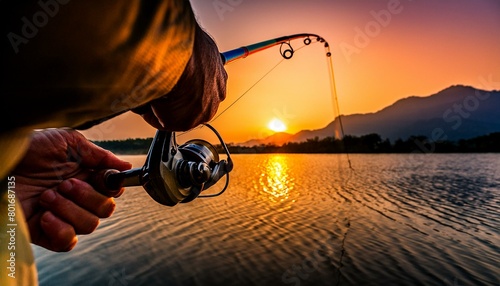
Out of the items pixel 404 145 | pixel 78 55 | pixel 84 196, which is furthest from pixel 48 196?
pixel 404 145

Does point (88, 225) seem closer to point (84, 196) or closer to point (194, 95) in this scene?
point (84, 196)

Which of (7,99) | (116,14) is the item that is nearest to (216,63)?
(116,14)

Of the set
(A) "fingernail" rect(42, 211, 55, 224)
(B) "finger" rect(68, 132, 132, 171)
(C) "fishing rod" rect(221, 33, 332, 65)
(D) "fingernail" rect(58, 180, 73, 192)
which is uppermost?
(C) "fishing rod" rect(221, 33, 332, 65)

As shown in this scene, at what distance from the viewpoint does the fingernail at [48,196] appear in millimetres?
1730

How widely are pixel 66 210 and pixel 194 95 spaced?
3.84 feet

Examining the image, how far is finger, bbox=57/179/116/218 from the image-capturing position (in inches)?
70.0

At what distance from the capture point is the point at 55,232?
1.67 m

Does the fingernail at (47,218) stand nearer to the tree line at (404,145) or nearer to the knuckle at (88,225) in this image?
the knuckle at (88,225)

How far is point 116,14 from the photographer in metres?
0.67

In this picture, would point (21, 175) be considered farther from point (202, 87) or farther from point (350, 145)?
point (350, 145)

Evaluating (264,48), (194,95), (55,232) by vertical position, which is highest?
(264,48)

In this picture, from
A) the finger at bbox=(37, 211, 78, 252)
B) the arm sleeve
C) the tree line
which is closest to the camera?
the arm sleeve

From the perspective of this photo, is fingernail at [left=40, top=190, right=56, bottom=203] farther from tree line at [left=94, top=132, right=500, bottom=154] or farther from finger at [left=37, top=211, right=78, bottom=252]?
tree line at [left=94, top=132, right=500, bottom=154]

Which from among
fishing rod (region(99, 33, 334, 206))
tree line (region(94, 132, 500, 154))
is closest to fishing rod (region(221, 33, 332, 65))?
fishing rod (region(99, 33, 334, 206))
